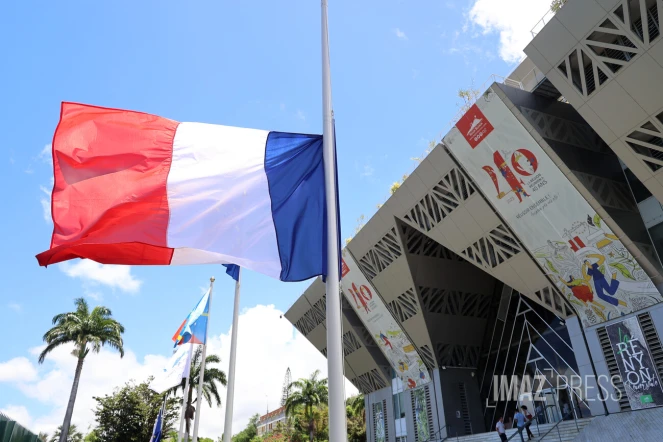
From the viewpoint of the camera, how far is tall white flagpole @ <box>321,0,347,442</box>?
5.55 meters

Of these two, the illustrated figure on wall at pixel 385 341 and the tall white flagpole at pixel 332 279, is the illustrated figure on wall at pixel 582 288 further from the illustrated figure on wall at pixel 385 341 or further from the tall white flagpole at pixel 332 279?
the tall white flagpole at pixel 332 279

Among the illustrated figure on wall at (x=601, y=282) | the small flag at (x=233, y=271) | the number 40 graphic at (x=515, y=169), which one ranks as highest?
the number 40 graphic at (x=515, y=169)

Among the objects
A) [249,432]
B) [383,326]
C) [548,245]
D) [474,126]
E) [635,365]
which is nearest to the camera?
[635,365]

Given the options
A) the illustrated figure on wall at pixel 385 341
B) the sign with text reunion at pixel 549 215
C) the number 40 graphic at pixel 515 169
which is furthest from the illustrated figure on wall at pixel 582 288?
the illustrated figure on wall at pixel 385 341

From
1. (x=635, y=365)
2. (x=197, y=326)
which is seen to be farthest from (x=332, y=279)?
(x=635, y=365)

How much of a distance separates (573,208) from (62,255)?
58.1ft

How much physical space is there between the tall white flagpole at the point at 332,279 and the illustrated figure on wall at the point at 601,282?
15656mm

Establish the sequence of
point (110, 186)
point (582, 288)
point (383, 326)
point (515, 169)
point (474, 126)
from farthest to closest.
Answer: point (383, 326)
point (474, 126)
point (582, 288)
point (515, 169)
point (110, 186)

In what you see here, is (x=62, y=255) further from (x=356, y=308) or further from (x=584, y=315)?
(x=356, y=308)

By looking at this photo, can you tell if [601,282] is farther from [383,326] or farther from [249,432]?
[249,432]

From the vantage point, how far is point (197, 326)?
64.2 ft

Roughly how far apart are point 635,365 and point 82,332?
4027cm

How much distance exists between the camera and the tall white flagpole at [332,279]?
18.2ft

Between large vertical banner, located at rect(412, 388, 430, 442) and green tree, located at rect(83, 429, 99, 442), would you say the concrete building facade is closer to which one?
large vertical banner, located at rect(412, 388, 430, 442)
